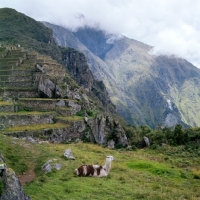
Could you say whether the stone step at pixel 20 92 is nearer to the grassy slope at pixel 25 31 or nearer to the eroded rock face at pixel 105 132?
the eroded rock face at pixel 105 132

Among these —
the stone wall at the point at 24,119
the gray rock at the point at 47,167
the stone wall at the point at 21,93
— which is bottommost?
the gray rock at the point at 47,167

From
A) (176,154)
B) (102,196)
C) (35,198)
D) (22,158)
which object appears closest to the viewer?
(35,198)

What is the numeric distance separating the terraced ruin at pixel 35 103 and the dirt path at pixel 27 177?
14.3m

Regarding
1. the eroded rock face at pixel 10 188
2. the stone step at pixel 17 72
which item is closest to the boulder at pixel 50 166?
the eroded rock face at pixel 10 188

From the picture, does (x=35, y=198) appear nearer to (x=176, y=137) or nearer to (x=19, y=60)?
(x=176, y=137)

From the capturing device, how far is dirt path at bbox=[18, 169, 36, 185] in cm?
1322

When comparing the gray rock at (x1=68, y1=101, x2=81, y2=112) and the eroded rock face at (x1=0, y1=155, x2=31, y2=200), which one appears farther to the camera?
the gray rock at (x1=68, y1=101, x2=81, y2=112)

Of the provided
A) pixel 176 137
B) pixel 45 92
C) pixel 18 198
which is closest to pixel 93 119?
pixel 45 92

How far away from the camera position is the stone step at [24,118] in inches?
1203

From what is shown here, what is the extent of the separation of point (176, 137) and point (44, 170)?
24705 millimetres

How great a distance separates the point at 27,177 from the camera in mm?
13984

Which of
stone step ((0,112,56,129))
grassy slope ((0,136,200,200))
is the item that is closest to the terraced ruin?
stone step ((0,112,56,129))

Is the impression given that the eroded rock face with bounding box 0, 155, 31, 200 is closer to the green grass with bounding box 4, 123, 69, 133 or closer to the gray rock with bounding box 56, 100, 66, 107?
the green grass with bounding box 4, 123, 69, 133

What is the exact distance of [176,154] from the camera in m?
27.1
